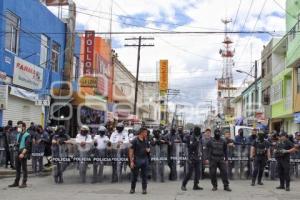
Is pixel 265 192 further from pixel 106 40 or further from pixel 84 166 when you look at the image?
pixel 106 40

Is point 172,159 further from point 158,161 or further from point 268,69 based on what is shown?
point 268,69

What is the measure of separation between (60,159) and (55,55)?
49.1ft

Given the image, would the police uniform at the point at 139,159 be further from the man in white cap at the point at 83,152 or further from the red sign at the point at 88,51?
the red sign at the point at 88,51

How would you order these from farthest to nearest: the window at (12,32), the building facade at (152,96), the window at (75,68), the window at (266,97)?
the building facade at (152,96) < the window at (266,97) < the window at (75,68) < the window at (12,32)

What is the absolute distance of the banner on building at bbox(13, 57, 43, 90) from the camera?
22761 mm

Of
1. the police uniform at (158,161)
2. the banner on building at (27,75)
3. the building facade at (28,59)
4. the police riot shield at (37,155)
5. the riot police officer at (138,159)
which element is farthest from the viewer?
the banner on building at (27,75)

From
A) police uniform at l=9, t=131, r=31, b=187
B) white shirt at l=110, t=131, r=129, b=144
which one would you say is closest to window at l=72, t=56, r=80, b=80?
white shirt at l=110, t=131, r=129, b=144

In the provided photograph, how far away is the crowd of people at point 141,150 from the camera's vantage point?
13.7 m

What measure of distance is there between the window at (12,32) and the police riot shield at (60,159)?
8.05 meters

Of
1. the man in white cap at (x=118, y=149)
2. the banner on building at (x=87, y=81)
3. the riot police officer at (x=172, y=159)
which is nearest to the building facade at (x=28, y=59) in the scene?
the banner on building at (x=87, y=81)

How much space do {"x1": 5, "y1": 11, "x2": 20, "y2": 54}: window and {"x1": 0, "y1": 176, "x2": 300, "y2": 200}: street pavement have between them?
861 cm

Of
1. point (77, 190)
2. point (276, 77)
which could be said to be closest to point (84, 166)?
point (77, 190)

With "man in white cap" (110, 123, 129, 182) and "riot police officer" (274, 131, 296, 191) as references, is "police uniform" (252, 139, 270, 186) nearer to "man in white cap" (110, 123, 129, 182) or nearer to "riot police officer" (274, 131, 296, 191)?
"riot police officer" (274, 131, 296, 191)

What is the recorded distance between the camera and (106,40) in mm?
Answer: 45219
